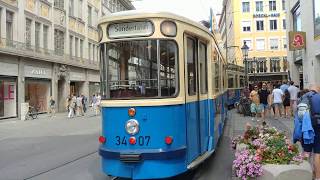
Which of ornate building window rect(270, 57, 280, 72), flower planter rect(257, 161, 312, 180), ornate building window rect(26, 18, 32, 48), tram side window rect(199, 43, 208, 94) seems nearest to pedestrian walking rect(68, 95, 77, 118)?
ornate building window rect(26, 18, 32, 48)

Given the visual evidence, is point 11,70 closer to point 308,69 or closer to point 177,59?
point 308,69

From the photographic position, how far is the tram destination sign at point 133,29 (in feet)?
24.9

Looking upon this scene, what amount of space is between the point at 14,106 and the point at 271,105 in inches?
717

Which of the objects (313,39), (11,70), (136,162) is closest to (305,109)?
(136,162)

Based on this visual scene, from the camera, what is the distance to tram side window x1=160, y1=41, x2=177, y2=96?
7609 millimetres

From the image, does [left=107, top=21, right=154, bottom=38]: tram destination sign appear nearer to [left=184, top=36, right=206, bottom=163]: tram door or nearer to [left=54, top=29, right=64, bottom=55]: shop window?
[left=184, top=36, right=206, bottom=163]: tram door

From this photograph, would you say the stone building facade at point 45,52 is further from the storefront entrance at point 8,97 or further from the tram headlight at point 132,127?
the tram headlight at point 132,127

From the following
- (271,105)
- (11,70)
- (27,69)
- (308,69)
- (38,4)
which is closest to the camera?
(271,105)

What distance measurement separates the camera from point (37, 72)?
119 ft

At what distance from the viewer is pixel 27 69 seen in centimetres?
3412

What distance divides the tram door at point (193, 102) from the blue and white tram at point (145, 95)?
0.11ft

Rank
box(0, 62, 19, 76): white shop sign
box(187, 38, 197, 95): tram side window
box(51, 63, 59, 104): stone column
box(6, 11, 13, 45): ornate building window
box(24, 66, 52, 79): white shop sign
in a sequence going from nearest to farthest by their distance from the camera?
box(187, 38, 197, 95): tram side window, box(0, 62, 19, 76): white shop sign, box(6, 11, 13, 45): ornate building window, box(24, 66, 52, 79): white shop sign, box(51, 63, 59, 104): stone column

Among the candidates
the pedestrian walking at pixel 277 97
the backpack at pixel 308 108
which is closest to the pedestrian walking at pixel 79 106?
the pedestrian walking at pixel 277 97

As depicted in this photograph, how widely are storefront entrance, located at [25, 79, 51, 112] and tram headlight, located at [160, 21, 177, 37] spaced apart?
1126 inches
